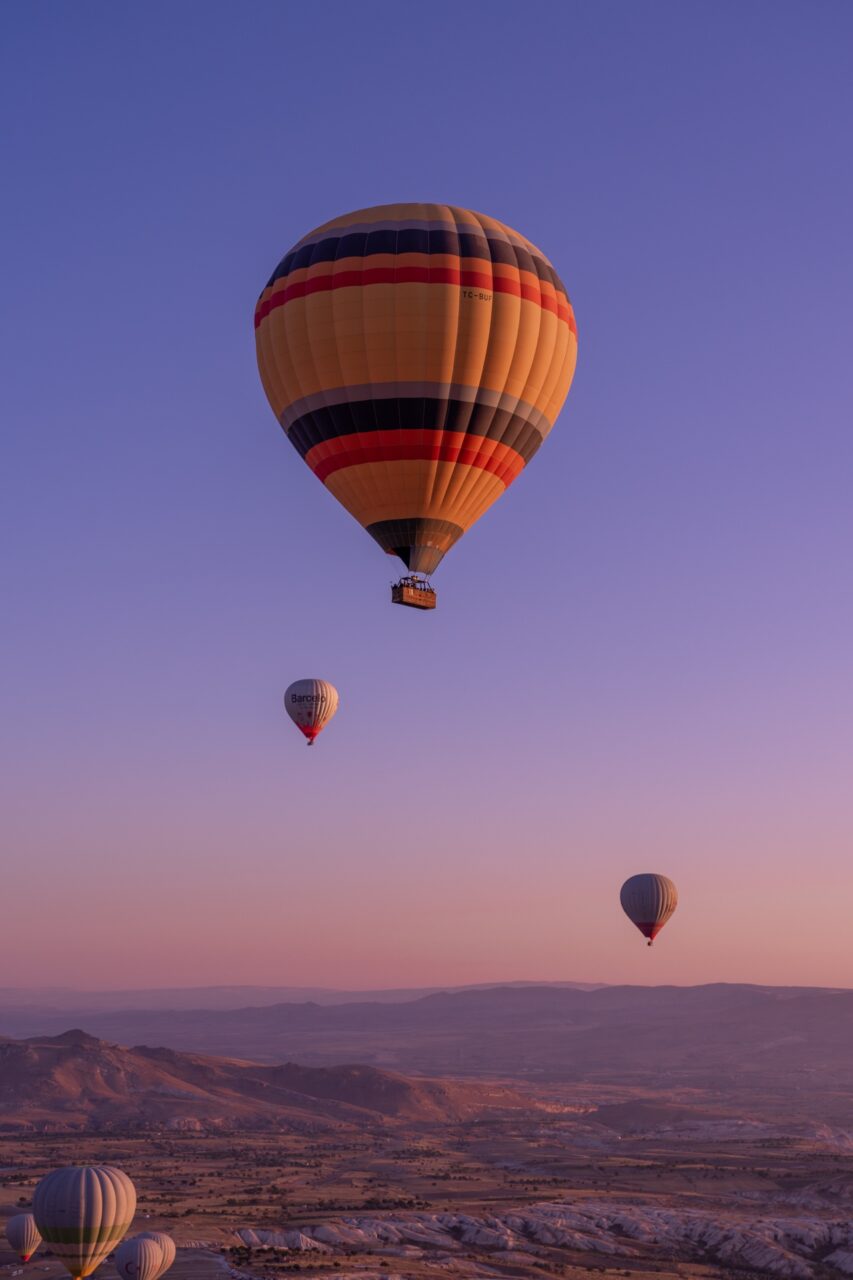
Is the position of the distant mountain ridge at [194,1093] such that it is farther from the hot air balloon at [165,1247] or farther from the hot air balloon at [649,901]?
Result: the hot air balloon at [165,1247]

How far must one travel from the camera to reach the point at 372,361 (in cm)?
4847

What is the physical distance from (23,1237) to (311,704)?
2599cm

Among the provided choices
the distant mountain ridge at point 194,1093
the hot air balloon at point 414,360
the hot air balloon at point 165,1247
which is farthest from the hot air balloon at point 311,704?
the distant mountain ridge at point 194,1093

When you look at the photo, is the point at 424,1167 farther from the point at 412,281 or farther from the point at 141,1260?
the point at 412,281

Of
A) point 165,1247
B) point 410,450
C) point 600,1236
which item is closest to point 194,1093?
point 600,1236

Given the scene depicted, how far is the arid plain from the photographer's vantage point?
6919cm

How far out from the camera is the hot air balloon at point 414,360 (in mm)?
48344

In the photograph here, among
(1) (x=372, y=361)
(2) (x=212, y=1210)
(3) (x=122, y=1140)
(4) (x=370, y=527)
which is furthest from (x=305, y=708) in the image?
(3) (x=122, y=1140)

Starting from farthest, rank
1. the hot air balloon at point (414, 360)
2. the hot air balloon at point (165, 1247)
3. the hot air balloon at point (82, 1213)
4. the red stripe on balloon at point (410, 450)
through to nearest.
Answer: the hot air balloon at point (165, 1247) < the red stripe on balloon at point (410, 450) < the hot air balloon at point (414, 360) < the hot air balloon at point (82, 1213)

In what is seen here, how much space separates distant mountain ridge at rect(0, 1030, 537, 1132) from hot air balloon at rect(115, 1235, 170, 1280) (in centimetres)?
8865

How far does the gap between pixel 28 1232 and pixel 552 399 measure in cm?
4103

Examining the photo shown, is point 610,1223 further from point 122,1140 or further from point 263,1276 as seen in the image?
point 122,1140

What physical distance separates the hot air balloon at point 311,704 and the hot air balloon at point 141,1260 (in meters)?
22.4

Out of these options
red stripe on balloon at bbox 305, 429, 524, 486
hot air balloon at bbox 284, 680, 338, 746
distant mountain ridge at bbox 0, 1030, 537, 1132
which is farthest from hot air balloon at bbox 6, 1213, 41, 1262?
distant mountain ridge at bbox 0, 1030, 537, 1132
